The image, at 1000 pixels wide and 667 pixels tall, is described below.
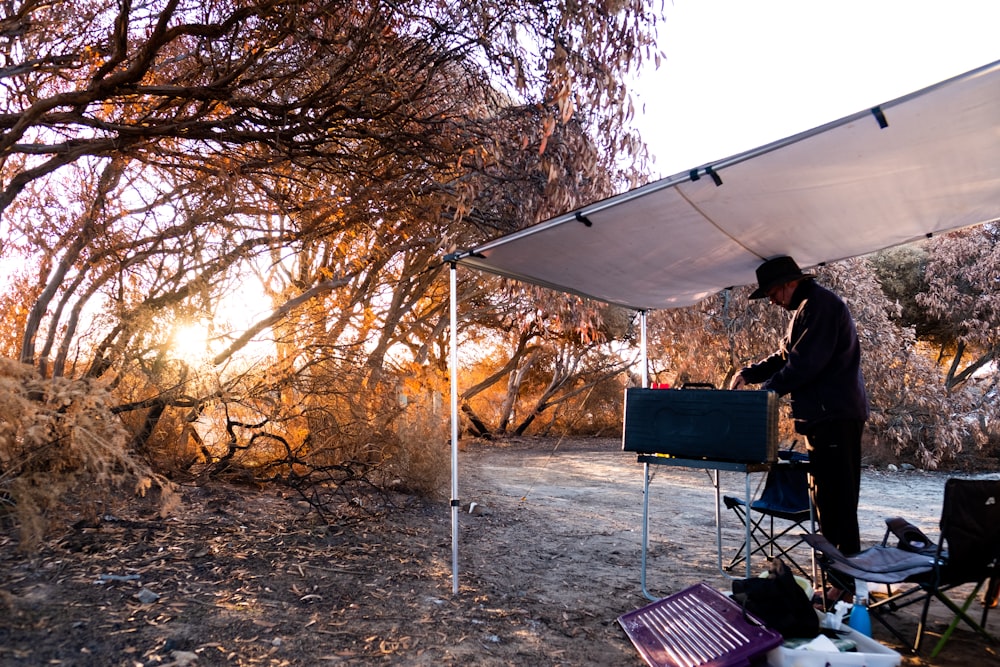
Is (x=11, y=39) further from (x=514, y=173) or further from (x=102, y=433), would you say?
(x=514, y=173)

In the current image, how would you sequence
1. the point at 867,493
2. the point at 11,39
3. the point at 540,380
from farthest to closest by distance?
the point at 540,380 → the point at 867,493 → the point at 11,39

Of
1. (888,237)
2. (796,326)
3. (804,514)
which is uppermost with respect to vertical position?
(888,237)

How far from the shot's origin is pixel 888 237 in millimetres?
4328

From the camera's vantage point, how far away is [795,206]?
11.7 feet

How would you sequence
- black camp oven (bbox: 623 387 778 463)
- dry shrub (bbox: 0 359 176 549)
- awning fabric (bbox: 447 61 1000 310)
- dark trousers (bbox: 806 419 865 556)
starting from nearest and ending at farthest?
awning fabric (bbox: 447 61 1000 310)
dry shrub (bbox: 0 359 176 549)
black camp oven (bbox: 623 387 778 463)
dark trousers (bbox: 806 419 865 556)

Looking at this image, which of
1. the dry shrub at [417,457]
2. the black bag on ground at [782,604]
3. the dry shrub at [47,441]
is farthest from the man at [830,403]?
the dry shrub at [417,457]

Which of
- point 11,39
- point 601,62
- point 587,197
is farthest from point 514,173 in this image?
point 11,39

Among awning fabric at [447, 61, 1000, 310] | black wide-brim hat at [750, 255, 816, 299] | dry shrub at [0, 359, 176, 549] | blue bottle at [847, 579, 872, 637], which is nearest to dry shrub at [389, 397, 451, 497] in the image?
awning fabric at [447, 61, 1000, 310]

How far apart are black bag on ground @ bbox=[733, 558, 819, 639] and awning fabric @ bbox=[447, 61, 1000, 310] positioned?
177cm

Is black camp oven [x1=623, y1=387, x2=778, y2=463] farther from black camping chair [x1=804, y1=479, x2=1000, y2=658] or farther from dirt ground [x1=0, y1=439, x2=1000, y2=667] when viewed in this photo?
dirt ground [x1=0, y1=439, x2=1000, y2=667]

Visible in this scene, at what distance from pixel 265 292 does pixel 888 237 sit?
5.95 m

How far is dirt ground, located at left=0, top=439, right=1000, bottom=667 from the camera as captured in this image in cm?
292

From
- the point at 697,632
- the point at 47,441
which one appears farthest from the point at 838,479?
the point at 47,441

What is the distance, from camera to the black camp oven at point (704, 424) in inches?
131
